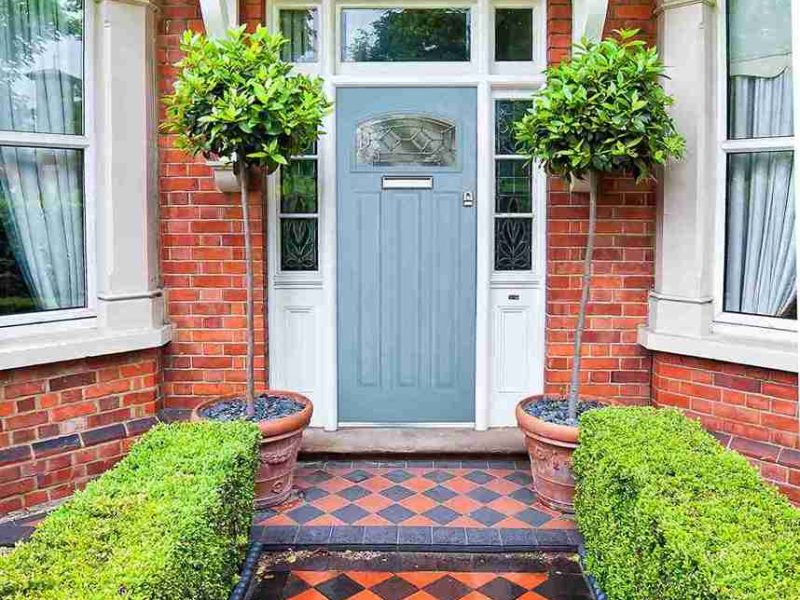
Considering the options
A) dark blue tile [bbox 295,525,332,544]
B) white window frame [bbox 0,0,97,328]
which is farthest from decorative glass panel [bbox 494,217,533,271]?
white window frame [bbox 0,0,97,328]

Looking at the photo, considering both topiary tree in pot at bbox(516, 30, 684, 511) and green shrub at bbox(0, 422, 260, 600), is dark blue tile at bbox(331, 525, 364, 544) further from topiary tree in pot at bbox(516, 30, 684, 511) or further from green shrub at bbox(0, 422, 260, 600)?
topiary tree in pot at bbox(516, 30, 684, 511)

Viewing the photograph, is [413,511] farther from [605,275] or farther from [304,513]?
[605,275]

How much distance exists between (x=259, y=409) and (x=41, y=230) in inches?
57.3

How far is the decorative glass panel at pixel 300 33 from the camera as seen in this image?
4484mm

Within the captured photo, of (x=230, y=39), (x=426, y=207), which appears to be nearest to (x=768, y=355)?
(x=426, y=207)

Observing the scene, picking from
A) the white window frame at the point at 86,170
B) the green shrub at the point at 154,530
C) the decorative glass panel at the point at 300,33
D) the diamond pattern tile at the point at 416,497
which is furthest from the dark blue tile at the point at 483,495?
the decorative glass panel at the point at 300,33

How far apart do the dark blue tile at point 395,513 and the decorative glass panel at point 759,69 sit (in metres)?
2.59

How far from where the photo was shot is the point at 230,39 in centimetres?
362

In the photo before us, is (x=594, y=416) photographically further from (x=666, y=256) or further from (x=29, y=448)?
(x=29, y=448)

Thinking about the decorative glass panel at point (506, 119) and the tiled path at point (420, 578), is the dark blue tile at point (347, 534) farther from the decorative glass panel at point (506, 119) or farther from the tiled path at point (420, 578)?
the decorative glass panel at point (506, 119)

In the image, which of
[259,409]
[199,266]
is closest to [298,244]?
[199,266]

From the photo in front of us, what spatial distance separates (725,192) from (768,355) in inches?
36.0

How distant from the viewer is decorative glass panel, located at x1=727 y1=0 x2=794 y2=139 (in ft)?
12.3

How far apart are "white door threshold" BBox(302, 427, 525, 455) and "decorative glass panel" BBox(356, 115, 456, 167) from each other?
5.30 ft
